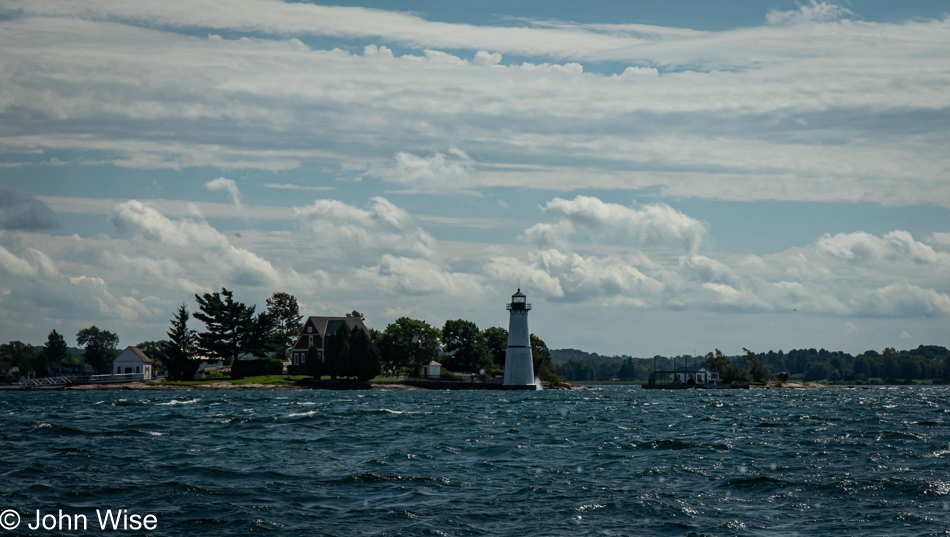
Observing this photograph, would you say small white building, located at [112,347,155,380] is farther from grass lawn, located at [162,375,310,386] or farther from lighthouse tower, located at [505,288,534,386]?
lighthouse tower, located at [505,288,534,386]

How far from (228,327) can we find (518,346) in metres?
41.5

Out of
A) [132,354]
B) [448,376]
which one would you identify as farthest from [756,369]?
[132,354]

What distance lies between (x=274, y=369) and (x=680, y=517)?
102 m

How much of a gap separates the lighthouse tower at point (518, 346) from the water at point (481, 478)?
67278 millimetres

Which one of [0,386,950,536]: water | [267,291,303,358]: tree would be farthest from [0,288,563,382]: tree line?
[0,386,950,536]: water

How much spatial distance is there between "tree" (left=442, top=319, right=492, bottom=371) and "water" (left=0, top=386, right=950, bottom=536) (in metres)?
92.2

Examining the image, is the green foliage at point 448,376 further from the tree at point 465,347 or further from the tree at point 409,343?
the tree at point 465,347

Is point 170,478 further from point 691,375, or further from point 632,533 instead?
point 691,375

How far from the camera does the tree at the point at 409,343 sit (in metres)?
121

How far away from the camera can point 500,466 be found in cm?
2547

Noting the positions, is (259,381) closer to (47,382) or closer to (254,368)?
(254,368)

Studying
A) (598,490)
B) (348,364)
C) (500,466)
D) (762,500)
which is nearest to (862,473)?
(762,500)

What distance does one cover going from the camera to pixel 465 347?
132 m

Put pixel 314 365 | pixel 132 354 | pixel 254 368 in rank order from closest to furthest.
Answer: pixel 314 365, pixel 254 368, pixel 132 354
